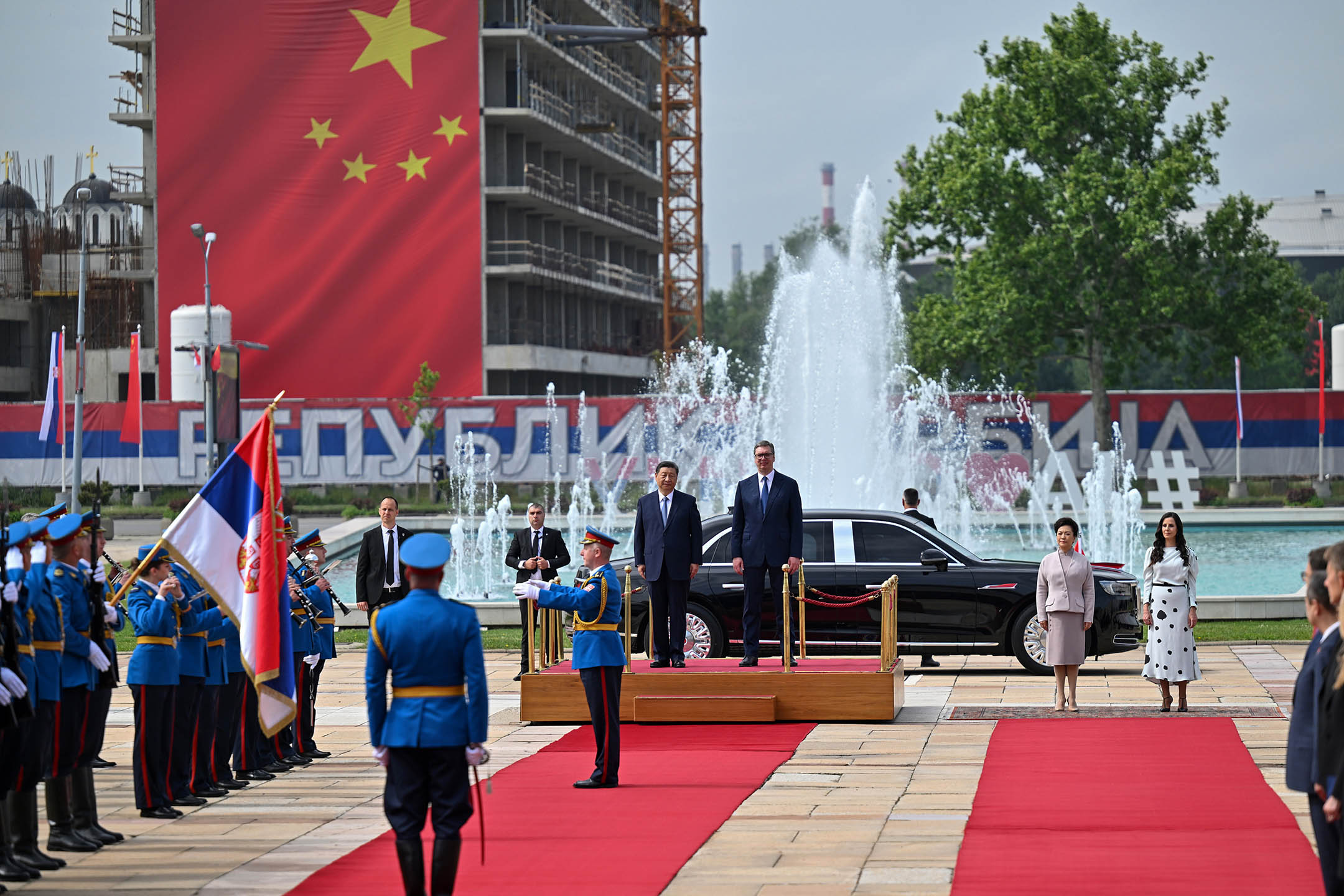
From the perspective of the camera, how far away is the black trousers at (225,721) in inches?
443

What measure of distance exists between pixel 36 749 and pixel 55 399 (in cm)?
3758

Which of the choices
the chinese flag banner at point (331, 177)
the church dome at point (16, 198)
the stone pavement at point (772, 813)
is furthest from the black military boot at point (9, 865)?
the church dome at point (16, 198)

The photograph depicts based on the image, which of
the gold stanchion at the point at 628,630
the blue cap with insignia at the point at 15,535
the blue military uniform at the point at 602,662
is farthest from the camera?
the gold stanchion at the point at 628,630

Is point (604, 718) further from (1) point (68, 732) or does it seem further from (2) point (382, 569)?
(2) point (382, 569)

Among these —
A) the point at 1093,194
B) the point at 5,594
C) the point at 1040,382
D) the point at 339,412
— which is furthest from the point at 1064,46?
the point at 1040,382

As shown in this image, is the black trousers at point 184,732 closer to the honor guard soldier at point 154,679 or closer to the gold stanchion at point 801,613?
the honor guard soldier at point 154,679

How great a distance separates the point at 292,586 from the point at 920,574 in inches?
260

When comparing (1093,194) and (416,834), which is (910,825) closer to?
(416,834)

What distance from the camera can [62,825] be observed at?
9.45m

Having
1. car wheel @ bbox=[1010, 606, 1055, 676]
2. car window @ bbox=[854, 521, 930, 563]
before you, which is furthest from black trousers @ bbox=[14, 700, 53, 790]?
car wheel @ bbox=[1010, 606, 1055, 676]

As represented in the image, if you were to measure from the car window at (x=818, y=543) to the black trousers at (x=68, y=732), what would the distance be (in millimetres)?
8543

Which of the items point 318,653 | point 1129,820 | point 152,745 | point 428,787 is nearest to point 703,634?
point 318,653

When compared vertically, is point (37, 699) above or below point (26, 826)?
above

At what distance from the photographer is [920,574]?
54.4ft
